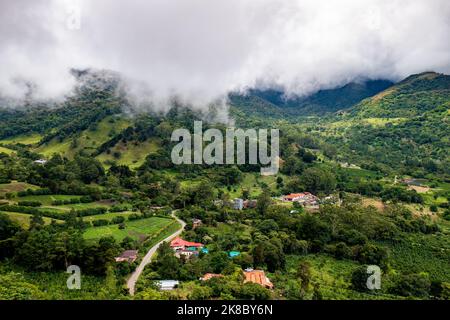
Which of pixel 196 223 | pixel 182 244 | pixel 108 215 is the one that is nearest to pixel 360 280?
pixel 182 244

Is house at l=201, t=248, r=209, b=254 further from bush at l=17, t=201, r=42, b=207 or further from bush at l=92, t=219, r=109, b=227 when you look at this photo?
bush at l=17, t=201, r=42, b=207

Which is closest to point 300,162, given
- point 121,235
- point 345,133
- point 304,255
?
point 304,255

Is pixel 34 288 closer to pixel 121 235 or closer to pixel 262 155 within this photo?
pixel 121 235

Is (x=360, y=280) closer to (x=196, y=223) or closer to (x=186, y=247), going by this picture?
(x=186, y=247)

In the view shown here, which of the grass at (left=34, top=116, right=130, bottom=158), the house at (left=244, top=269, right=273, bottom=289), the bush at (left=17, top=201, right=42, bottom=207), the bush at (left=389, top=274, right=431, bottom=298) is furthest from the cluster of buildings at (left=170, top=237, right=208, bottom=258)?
the grass at (left=34, top=116, right=130, bottom=158)
